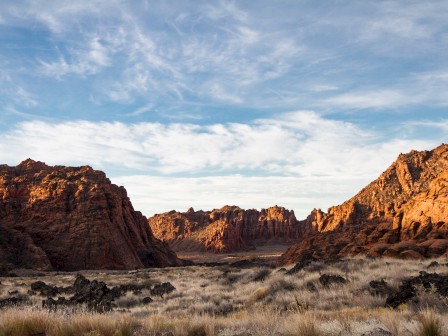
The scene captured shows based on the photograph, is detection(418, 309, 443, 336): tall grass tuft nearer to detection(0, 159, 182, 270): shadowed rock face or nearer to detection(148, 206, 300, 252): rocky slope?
detection(0, 159, 182, 270): shadowed rock face

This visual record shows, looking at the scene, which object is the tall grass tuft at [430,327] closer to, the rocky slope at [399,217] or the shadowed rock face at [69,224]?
the rocky slope at [399,217]

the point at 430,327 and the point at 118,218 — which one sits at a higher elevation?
the point at 118,218

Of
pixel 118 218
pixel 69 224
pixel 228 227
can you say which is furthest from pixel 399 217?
pixel 228 227

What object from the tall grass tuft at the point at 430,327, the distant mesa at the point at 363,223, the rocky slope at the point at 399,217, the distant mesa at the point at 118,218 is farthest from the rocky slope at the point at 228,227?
the tall grass tuft at the point at 430,327

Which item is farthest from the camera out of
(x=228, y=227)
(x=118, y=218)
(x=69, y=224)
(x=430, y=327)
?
(x=228, y=227)

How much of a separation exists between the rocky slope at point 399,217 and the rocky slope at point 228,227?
58.2m

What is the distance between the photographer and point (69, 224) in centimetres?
6506

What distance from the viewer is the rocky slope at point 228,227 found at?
454 ft

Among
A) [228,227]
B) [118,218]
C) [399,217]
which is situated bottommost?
[228,227]

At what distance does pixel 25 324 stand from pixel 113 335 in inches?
72.0

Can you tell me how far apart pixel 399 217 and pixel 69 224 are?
5109cm

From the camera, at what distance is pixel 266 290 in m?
16.8

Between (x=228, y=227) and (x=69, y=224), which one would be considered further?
(x=228, y=227)

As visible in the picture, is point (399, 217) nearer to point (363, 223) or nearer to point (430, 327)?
point (363, 223)
